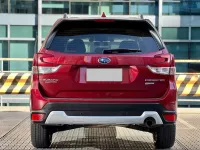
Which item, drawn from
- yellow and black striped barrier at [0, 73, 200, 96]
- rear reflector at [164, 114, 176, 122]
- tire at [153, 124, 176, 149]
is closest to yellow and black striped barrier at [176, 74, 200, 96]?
yellow and black striped barrier at [0, 73, 200, 96]

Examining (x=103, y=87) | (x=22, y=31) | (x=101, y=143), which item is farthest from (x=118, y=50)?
(x=22, y=31)

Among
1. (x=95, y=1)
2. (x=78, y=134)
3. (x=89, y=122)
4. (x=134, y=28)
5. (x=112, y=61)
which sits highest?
(x=95, y=1)

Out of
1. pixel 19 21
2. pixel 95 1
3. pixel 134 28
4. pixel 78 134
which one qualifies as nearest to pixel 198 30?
pixel 95 1

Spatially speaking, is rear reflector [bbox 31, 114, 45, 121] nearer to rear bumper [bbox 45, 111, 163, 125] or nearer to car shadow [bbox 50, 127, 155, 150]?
rear bumper [bbox 45, 111, 163, 125]

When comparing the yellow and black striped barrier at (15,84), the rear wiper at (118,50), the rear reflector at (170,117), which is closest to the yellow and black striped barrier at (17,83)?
the yellow and black striped barrier at (15,84)

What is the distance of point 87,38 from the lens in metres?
6.20

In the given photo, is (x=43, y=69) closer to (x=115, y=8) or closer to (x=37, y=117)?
(x=37, y=117)

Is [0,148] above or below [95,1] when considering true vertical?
below

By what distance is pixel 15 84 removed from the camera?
41.3ft

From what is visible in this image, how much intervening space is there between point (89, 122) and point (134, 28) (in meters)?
1.37

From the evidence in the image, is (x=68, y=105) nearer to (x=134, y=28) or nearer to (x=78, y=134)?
(x=134, y=28)

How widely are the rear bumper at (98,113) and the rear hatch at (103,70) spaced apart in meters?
0.12

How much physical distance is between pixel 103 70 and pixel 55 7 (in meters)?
15.7

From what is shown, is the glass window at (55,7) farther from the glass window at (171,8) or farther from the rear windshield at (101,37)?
the rear windshield at (101,37)
